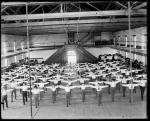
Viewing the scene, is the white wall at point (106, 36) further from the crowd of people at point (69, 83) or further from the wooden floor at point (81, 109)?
the wooden floor at point (81, 109)

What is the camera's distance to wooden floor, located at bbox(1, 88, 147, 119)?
12.2 metres

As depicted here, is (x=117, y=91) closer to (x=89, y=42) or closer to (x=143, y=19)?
(x=143, y=19)

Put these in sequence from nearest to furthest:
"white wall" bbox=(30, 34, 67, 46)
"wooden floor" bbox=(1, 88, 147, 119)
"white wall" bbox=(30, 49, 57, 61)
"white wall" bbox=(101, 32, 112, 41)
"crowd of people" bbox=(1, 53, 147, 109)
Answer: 1. "wooden floor" bbox=(1, 88, 147, 119)
2. "crowd of people" bbox=(1, 53, 147, 109)
3. "white wall" bbox=(30, 49, 57, 61)
4. "white wall" bbox=(30, 34, 67, 46)
5. "white wall" bbox=(101, 32, 112, 41)

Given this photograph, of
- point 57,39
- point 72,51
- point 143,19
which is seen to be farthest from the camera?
point 57,39

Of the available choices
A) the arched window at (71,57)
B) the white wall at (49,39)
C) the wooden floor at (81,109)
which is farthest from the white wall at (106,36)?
the wooden floor at (81,109)

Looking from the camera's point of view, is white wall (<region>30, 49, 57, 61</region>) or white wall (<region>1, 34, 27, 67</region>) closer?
white wall (<region>1, 34, 27, 67</region>)

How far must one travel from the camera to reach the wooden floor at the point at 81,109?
40.0 feet

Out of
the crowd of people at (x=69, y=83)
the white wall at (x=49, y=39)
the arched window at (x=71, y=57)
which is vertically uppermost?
the white wall at (x=49, y=39)

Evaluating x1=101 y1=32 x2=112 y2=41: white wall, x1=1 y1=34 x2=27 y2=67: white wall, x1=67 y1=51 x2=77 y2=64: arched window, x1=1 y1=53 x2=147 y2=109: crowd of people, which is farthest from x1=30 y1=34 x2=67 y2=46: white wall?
x1=1 y1=53 x2=147 y2=109: crowd of people

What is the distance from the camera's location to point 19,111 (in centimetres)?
1351

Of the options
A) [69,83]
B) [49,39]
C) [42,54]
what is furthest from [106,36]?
[69,83]

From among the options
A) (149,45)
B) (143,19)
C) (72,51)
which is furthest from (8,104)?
(72,51)

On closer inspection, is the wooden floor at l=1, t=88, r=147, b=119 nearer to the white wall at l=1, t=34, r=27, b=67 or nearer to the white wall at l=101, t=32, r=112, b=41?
the white wall at l=1, t=34, r=27, b=67

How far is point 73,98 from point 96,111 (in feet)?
11.2
